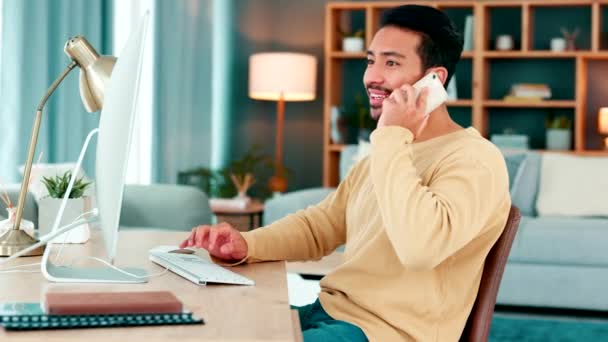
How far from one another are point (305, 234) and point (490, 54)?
4.35 metres

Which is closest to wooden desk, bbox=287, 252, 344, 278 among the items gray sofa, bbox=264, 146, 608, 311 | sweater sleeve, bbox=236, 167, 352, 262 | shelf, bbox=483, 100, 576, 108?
gray sofa, bbox=264, 146, 608, 311

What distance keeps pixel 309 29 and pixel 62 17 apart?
2669mm

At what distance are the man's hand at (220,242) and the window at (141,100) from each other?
128 inches

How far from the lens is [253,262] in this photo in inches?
66.9

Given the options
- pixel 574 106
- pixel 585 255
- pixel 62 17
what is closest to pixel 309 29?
pixel 574 106

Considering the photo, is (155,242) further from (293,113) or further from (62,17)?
(293,113)

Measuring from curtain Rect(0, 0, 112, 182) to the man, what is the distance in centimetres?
238

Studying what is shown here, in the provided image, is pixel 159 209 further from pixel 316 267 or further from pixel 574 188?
pixel 574 188

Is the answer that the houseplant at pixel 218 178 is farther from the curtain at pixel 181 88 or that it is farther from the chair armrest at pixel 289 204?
the chair armrest at pixel 289 204

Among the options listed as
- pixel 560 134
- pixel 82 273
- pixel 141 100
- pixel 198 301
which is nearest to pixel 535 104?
pixel 560 134

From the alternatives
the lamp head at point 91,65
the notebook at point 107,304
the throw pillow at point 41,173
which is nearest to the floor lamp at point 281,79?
the throw pillow at point 41,173

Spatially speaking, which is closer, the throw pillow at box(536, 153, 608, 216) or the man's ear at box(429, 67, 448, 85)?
the man's ear at box(429, 67, 448, 85)

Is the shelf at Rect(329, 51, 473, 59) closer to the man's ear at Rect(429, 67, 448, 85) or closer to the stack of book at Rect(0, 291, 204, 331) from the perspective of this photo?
the man's ear at Rect(429, 67, 448, 85)

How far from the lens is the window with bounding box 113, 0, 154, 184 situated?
4.92m
